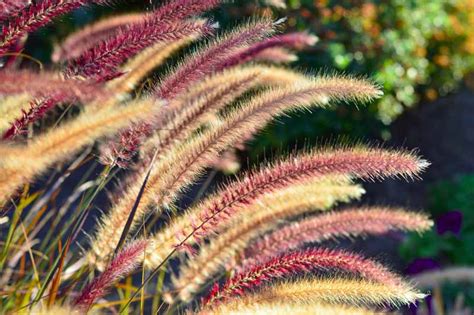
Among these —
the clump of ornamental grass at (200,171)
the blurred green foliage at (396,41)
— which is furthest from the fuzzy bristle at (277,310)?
the blurred green foliage at (396,41)

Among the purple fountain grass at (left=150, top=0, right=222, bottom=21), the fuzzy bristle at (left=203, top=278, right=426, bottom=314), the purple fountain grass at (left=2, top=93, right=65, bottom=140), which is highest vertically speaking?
the purple fountain grass at (left=150, top=0, right=222, bottom=21)

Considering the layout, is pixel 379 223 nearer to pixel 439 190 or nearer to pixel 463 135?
pixel 439 190

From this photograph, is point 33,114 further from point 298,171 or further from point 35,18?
point 298,171

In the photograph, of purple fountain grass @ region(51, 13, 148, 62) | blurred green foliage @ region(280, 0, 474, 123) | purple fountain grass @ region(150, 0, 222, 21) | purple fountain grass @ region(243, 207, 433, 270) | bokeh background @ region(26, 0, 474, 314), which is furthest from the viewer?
blurred green foliage @ region(280, 0, 474, 123)

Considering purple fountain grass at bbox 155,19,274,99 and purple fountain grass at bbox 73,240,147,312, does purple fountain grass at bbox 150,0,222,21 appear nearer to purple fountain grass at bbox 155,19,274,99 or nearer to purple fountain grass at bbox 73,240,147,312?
purple fountain grass at bbox 155,19,274,99

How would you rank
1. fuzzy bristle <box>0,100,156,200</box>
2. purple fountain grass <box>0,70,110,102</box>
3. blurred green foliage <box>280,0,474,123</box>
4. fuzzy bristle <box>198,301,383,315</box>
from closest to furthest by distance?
purple fountain grass <box>0,70,110,102</box>, fuzzy bristle <box>0,100,156,200</box>, fuzzy bristle <box>198,301,383,315</box>, blurred green foliage <box>280,0,474,123</box>

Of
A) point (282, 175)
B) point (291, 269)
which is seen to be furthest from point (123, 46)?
point (291, 269)

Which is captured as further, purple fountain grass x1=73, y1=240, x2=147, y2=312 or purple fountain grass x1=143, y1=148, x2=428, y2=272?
purple fountain grass x1=143, y1=148, x2=428, y2=272

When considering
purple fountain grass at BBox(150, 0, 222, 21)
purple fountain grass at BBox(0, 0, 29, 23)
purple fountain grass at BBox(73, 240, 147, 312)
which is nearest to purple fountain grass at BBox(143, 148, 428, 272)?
purple fountain grass at BBox(73, 240, 147, 312)
